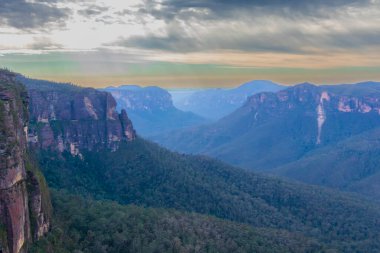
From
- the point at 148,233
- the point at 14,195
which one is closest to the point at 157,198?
the point at 148,233

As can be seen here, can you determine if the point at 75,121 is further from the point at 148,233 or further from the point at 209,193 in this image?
the point at 148,233

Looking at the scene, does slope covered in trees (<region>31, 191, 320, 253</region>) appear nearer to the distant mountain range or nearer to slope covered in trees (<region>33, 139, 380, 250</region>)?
the distant mountain range

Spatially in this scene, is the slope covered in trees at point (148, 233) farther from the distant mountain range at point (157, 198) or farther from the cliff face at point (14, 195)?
the cliff face at point (14, 195)

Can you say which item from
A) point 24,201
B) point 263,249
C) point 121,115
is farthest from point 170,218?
point 121,115

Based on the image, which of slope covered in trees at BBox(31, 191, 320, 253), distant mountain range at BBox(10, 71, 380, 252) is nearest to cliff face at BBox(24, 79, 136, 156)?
distant mountain range at BBox(10, 71, 380, 252)

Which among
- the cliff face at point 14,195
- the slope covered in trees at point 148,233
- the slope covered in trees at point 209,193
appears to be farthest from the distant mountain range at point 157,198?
the cliff face at point 14,195

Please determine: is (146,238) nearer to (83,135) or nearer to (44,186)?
(44,186)
